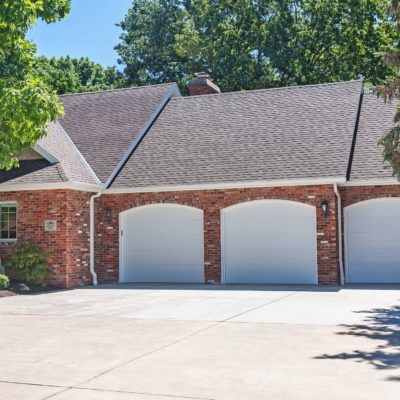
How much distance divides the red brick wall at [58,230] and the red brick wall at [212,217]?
0.92 meters

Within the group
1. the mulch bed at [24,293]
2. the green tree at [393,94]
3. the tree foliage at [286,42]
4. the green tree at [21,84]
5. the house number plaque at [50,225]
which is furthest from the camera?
the tree foliage at [286,42]

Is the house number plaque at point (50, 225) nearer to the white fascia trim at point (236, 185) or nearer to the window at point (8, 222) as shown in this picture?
the window at point (8, 222)

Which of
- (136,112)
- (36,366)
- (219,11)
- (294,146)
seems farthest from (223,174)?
(219,11)

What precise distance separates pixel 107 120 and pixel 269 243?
8851mm

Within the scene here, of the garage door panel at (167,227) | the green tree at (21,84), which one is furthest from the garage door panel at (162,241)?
the green tree at (21,84)

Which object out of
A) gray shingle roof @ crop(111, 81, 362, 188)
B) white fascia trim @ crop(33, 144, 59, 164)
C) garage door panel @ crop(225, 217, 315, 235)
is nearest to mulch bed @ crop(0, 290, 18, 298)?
white fascia trim @ crop(33, 144, 59, 164)

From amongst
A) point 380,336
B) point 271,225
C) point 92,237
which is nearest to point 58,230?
point 92,237

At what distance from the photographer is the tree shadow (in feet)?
23.9

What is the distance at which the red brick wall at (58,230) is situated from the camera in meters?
17.6

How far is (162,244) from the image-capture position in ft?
62.4

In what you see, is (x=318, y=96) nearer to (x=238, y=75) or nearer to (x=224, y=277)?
(x=224, y=277)

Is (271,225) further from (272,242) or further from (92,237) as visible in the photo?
(92,237)

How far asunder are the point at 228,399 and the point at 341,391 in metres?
1.17

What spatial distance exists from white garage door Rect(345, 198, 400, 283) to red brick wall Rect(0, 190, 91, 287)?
8.10m
